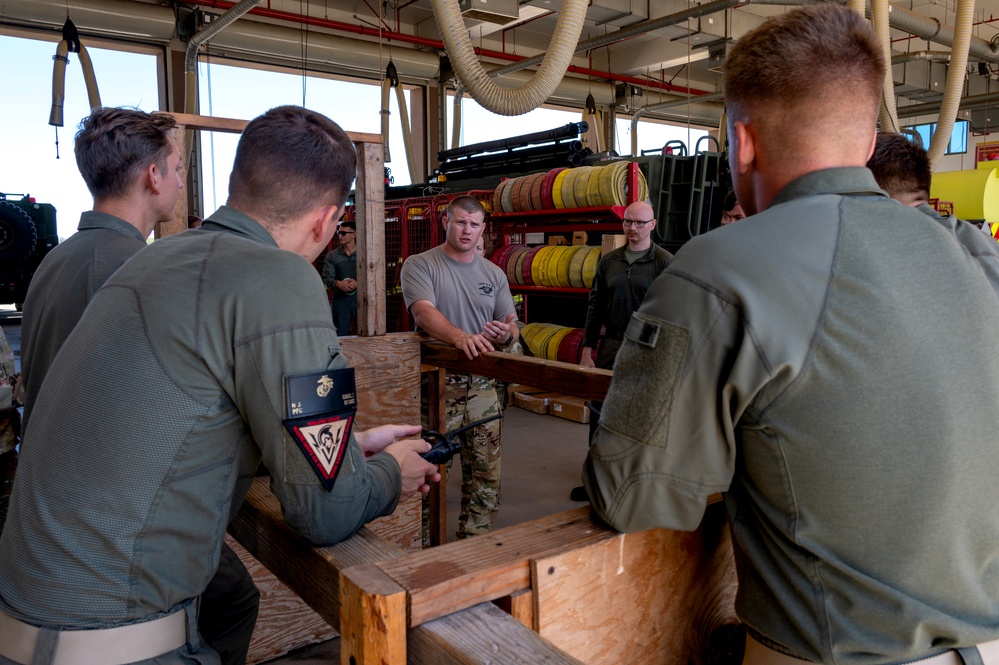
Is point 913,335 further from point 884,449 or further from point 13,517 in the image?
point 13,517

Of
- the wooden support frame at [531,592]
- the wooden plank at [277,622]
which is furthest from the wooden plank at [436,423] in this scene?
the wooden support frame at [531,592]

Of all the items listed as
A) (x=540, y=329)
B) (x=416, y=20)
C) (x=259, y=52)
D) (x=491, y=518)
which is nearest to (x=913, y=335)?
(x=491, y=518)

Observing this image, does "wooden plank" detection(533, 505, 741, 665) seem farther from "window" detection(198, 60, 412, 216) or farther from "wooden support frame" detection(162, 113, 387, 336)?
"window" detection(198, 60, 412, 216)

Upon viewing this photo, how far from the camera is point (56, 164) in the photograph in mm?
8555

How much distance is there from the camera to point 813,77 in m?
1.04

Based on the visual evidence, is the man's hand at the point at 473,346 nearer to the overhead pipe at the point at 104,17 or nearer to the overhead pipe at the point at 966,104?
the overhead pipe at the point at 104,17

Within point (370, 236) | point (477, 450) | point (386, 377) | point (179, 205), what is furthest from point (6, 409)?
point (477, 450)

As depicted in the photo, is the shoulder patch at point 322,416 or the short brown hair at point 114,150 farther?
the short brown hair at point 114,150

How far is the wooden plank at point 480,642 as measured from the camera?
841 millimetres

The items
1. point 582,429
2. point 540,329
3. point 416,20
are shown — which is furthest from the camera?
point 416,20

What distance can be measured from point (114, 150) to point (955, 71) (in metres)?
4.84

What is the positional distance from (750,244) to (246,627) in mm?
1677

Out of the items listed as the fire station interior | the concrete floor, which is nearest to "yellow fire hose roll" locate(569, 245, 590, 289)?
the fire station interior

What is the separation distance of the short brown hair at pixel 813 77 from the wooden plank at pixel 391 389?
2180mm
